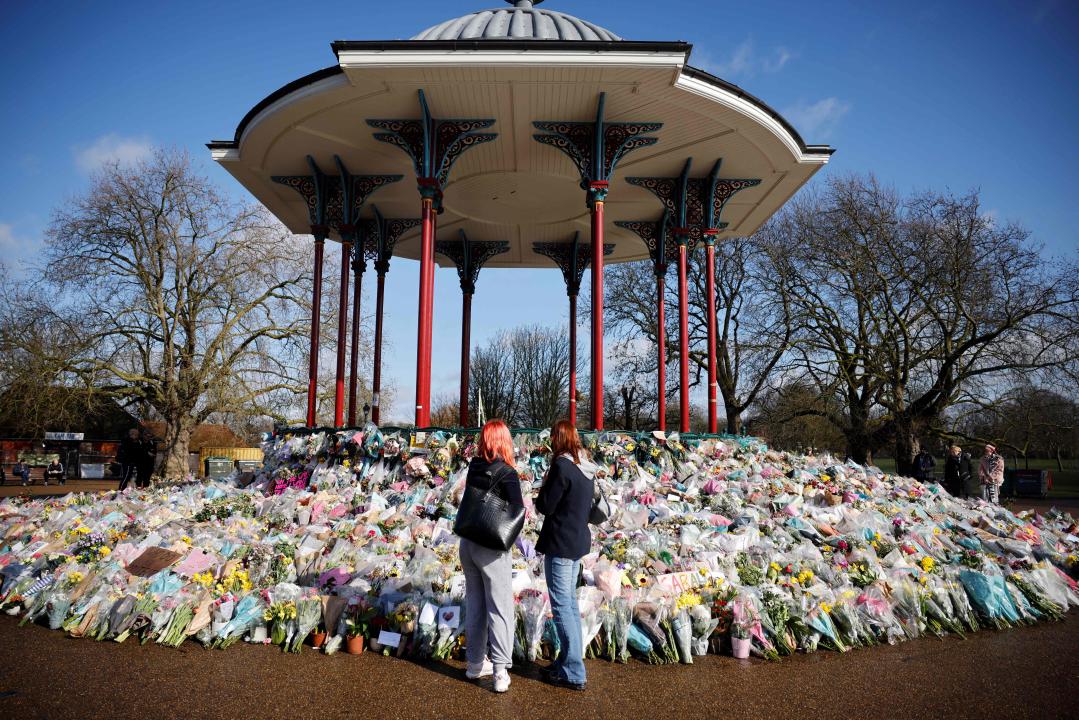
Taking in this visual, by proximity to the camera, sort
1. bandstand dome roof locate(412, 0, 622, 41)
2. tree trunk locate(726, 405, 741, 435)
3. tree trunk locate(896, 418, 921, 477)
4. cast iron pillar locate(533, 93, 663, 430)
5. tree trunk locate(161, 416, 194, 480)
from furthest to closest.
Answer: tree trunk locate(726, 405, 741, 435)
tree trunk locate(161, 416, 194, 480)
tree trunk locate(896, 418, 921, 477)
bandstand dome roof locate(412, 0, 622, 41)
cast iron pillar locate(533, 93, 663, 430)

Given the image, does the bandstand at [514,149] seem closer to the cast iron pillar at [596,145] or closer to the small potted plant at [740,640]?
the cast iron pillar at [596,145]

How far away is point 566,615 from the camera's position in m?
4.01

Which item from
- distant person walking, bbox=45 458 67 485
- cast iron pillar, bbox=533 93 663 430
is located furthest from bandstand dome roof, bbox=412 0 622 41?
distant person walking, bbox=45 458 67 485

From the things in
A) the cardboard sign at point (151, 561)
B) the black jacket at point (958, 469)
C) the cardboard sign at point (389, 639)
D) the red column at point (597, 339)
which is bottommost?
the cardboard sign at point (389, 639)

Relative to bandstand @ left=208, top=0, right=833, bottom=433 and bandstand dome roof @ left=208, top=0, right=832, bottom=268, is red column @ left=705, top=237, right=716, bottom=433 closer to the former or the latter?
bandstand @ left=208, top=0, right=833, bottom=433

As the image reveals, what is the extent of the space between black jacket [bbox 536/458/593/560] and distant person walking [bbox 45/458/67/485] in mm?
32981

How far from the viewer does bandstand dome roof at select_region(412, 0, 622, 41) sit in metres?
12.3

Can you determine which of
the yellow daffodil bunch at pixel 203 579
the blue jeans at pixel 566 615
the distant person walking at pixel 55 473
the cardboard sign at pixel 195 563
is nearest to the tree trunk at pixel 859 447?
the blue jeans at pixel 566 615

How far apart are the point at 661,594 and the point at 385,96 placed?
886cm

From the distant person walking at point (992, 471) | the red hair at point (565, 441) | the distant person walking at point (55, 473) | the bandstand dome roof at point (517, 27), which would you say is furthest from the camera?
the distant person walking at point (55, 473)

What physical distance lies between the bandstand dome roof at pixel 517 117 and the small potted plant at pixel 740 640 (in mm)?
7904

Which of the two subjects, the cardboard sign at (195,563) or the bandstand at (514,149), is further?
Answer: the bandstand at (514,149)

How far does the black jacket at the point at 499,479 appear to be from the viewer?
13.0 feet

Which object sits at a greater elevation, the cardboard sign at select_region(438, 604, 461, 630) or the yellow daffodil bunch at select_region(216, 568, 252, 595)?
the yellow daffodil bunch at select_region(216, 568, 252, 595)
